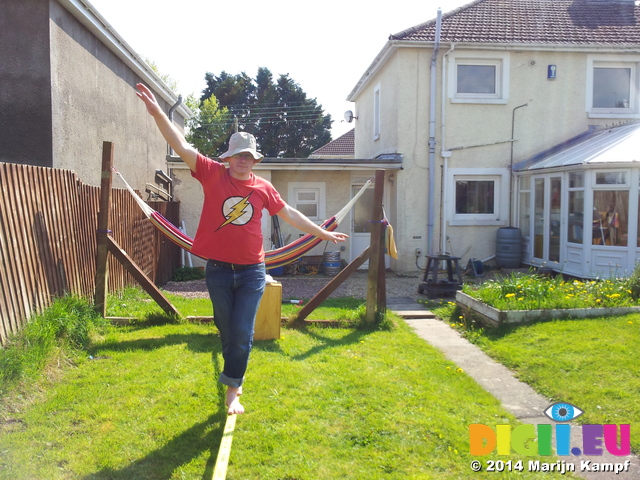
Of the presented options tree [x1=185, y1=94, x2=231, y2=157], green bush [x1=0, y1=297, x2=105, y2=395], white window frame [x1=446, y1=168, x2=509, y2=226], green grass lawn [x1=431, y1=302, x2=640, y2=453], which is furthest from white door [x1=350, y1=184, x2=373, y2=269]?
tree [x1=185, y1=94, x2=231, y2=157]

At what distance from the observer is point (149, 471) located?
3.08 metres

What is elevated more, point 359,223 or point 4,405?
point 359,223

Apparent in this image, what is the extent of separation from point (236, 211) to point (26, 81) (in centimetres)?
536

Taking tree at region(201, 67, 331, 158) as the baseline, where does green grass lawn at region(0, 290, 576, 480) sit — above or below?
below

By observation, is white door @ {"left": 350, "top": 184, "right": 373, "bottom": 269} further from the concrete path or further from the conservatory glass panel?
the concrete path

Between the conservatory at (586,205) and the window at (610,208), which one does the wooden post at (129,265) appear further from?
the window at (610,208)

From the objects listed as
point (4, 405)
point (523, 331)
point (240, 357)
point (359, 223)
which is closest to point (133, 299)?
point (4, 405)

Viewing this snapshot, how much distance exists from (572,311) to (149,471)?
539 centimetres

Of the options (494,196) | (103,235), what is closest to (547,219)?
(494,196)

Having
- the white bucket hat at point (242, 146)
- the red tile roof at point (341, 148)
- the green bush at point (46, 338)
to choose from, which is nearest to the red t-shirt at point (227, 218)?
the white bucket hat at point (242, 146)

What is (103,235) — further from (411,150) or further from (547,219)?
(547,219)

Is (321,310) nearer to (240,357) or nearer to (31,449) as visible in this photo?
(240,357)

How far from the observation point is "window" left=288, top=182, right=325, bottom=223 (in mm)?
13406

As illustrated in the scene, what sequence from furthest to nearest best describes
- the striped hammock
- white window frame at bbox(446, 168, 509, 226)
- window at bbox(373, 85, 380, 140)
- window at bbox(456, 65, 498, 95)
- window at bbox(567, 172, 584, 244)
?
window at bbox(373, 85, 380, 140)
window at bbox(456, 65, 498, 95)
white window frame at bbox(446, 168, 509, 226)
window at bbox(567, 172, 584, 244)
the striped hammock
